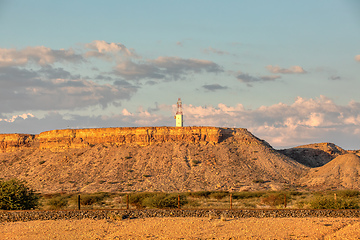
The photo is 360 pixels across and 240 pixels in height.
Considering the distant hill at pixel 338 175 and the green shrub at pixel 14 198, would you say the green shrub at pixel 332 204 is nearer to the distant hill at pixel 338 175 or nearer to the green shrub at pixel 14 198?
the green shrub at pixel 14 198

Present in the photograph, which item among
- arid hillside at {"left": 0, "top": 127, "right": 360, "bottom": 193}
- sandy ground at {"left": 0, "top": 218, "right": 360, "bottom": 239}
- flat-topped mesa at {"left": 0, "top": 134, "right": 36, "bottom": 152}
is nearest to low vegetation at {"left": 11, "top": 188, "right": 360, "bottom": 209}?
sandy ground at {"left": 0, "top": 218, "right": 360, "bottom": 239}

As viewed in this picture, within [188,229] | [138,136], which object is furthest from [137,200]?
[138,136]

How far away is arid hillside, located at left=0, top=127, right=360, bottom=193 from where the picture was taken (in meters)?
58.5

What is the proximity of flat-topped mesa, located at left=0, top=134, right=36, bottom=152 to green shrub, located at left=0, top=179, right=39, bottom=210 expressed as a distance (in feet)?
164

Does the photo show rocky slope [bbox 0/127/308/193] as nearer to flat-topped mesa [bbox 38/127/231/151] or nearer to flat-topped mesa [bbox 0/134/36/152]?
flat-topped mesa [bbox 38/127/231/151]

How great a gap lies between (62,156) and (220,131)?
77.8 ft

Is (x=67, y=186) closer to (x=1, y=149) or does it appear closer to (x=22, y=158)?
(x=22, y=158)

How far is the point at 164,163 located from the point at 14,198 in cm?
3490

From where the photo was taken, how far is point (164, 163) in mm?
63781

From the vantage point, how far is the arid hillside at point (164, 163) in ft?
192

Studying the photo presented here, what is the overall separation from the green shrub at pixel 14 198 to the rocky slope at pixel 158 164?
25.3 metres

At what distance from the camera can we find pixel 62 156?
70250mm

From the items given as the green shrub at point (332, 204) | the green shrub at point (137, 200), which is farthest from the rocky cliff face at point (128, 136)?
the green shrub at point (332, 204)

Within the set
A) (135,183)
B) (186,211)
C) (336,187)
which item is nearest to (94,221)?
(186,211)
